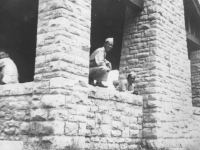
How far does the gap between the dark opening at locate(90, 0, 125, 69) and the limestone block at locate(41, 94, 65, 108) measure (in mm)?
4836

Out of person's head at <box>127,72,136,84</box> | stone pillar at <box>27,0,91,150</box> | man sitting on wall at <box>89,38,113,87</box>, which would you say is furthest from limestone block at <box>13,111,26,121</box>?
person's head at <box>127,72,136,84</box>

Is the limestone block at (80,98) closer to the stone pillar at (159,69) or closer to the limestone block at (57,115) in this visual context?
the limestone block at (57,115)

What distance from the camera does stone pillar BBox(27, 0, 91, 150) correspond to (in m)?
5.32

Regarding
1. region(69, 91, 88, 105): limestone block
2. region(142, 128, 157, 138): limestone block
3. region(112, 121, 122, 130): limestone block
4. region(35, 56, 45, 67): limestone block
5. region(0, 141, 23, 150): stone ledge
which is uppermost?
region(35, 56, 45, 67): limestone block

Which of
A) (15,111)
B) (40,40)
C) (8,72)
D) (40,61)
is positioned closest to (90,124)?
(15,111)

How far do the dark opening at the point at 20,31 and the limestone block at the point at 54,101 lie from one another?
4914mm

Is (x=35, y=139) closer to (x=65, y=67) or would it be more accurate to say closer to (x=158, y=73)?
(x=65, y=67)

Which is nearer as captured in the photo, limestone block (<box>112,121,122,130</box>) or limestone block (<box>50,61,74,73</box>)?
limestone block (<box>50,61,74,73</box>)

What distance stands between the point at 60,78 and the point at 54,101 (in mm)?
437

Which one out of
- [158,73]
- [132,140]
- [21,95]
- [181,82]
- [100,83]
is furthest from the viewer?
[181,82]

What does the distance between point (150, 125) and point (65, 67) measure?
3427mm

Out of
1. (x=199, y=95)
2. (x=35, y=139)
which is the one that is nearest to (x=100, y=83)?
(x=35, y=139)

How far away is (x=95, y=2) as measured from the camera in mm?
9359

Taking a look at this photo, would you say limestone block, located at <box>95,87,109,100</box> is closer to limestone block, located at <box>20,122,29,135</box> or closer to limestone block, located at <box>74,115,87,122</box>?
limestone block, located at <box>74,115,87,122</box>
